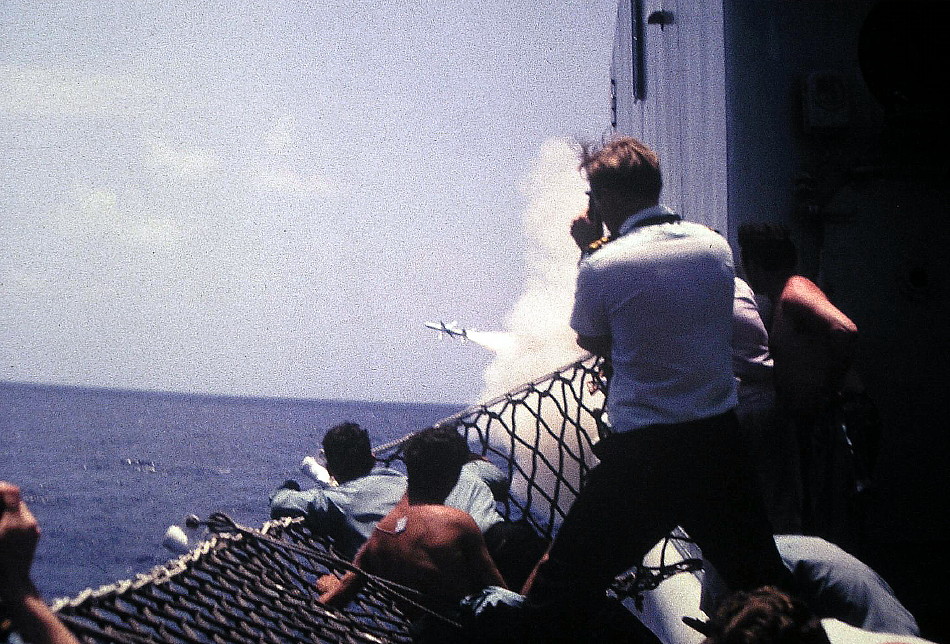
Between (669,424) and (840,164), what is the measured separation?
2.30 m

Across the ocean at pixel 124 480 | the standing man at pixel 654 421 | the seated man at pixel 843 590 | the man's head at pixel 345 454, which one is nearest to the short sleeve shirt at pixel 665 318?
the standing man at pixel 654 421

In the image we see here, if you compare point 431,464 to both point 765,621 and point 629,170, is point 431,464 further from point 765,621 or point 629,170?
point 765,621

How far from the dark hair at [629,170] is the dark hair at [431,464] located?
120 centimetres

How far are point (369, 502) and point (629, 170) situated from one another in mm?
1951

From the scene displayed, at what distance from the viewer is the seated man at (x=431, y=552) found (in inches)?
103

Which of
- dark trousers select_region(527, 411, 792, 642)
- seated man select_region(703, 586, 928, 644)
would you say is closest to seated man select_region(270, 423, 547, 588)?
dark trousers select_region(527, 411, 792, 642)

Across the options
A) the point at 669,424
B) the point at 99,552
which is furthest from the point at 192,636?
the point at 99,552

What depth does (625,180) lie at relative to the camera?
6.61ft

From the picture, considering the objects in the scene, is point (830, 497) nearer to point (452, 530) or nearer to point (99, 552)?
point (452, 530)

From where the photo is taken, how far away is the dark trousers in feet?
6.01

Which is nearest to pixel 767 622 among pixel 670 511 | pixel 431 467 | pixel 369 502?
pixel 670 511

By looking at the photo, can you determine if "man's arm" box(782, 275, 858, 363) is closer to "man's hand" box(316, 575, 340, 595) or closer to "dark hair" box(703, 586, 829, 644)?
"dark hair" box(703, 586, 829, 644)

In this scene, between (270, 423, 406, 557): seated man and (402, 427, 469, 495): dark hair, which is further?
(270, 423, 406, 557): seated man

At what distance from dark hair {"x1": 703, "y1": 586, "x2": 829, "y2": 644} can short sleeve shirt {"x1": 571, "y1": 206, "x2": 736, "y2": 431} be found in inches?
20.2
